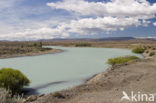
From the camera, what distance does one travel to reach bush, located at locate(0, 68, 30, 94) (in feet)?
31.4

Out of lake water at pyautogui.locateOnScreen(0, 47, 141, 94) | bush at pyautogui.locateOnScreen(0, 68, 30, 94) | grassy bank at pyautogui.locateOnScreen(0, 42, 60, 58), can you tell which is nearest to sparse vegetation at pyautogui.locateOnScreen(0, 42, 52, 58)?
grassy bank at pyautogui.locateOnScreen(0, 42, 60, 58)

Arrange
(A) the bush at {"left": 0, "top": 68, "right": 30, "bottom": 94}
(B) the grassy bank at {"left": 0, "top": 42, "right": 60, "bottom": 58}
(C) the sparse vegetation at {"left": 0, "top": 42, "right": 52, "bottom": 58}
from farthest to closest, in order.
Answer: (C) the sparse vegetation at {"left": 0, "top": 42, "right": 52, "bottom": 58} → (B) the grassy bank at {"left": 0, "top": 42, "right": 60, "bottom": 58} → (A) the bush at {"left": 0, "top": 68, "right": 30, "bottom": 94}

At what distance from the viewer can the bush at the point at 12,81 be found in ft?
31.4

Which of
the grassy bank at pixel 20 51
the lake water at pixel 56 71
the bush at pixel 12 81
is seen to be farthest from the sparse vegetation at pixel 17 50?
the bush at pixel 12 81

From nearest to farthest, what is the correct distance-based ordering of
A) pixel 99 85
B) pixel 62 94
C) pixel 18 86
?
1. pixel 62 94
2. pixel 99 85
3. pixel 18 86

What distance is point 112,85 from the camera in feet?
31.4

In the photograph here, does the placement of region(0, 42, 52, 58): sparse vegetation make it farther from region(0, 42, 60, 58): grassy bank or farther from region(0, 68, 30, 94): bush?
region(0, 68, 30, 94): bush

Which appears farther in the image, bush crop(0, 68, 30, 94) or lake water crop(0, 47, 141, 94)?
lake water crop(0, 47, 141, 94)

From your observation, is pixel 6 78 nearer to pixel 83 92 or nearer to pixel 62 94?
pixel 62 94

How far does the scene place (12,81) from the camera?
9.78 meters

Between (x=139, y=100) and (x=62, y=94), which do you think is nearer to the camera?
(x=139, y=100)

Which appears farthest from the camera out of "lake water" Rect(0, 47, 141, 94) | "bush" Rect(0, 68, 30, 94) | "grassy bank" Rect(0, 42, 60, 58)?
"grassy bank" Rect(0, 42, 60, 58)

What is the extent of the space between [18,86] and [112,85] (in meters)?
6.69

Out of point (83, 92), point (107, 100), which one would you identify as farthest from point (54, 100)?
point (107, 100)
